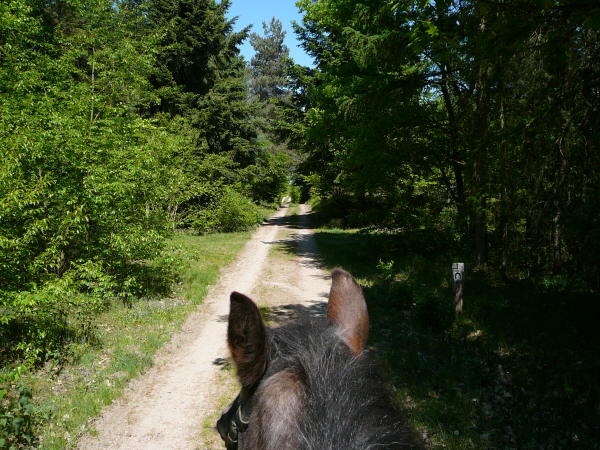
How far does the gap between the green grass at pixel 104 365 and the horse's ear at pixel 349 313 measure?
4.00m

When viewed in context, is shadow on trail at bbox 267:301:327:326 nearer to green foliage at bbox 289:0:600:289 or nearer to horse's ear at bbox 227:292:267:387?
green foliage at bbox 289:0:600:289

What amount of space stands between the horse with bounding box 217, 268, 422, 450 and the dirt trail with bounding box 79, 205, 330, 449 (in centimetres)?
364

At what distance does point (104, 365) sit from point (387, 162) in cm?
883

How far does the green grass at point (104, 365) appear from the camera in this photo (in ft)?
14.7

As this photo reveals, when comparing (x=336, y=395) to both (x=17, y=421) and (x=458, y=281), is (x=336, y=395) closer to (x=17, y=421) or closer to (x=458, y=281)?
(x=17, y=421)

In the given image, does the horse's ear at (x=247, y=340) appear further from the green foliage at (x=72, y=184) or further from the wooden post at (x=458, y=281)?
the wooden post at (x=458, y=281)

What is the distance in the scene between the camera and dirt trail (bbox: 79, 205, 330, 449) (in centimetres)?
448

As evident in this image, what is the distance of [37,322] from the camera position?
5637 mm

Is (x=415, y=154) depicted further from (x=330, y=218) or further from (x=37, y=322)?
(x=330, y=218)

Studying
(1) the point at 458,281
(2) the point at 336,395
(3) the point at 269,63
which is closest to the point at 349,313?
(2) the point at 336,395

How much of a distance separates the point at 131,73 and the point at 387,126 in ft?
23.9

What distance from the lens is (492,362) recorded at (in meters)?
5.68

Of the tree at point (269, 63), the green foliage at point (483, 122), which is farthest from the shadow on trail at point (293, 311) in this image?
the tree at point (269, 63)

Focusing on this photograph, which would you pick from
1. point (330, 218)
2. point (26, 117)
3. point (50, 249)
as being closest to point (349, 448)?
point (50, 249)
